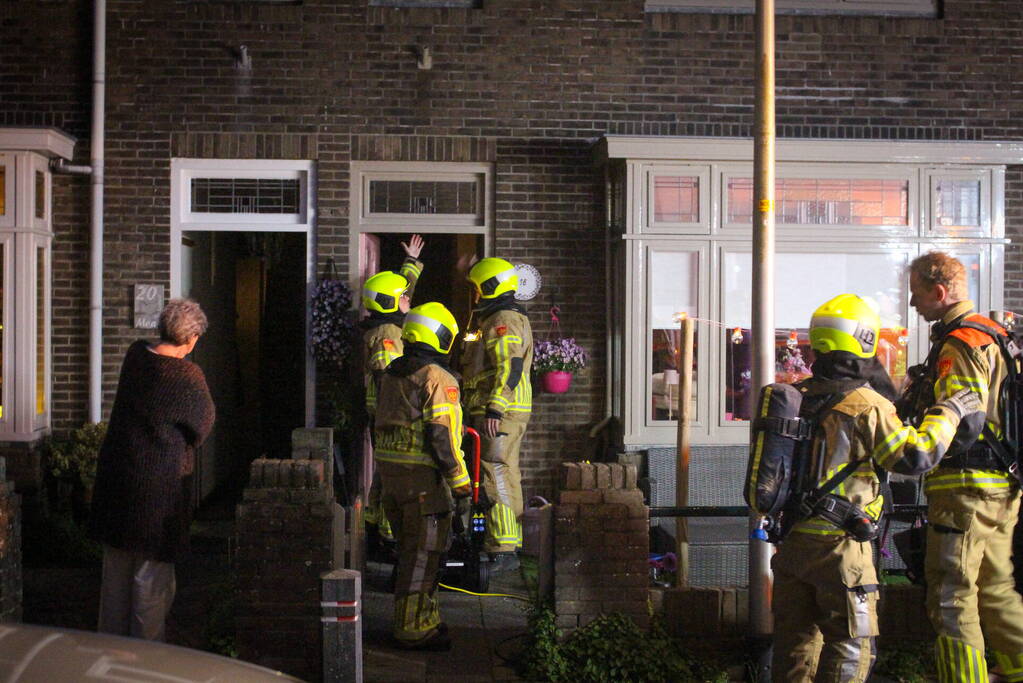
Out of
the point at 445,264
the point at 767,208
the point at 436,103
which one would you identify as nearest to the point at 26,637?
the point at 767,208

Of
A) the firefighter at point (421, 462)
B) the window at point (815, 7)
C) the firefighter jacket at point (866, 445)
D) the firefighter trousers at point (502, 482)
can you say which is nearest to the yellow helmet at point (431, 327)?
the firefighter at point (421, 462)

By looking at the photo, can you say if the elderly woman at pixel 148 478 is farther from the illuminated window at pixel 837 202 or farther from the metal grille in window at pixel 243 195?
the illuminated window at pixel 837 202

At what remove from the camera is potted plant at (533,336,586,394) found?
33.0 feet

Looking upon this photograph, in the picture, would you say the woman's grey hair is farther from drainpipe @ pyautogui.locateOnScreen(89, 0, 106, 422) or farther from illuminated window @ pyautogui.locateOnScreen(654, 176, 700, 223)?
illuminated window @ pyautogui.locateOnScreen(654, 176, 700, 223)

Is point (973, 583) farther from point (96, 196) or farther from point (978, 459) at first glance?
point (96, 196)

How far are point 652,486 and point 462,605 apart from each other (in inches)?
92.8

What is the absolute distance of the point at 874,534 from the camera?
5.10 metres

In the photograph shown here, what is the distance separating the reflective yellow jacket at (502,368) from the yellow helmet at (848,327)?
149 inches

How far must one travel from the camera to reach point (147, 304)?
10.2 m

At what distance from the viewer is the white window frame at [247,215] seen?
1025cm

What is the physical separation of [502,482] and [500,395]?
67cm

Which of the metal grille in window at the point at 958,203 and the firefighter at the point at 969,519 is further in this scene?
the metal grille in window at the point at 958,203

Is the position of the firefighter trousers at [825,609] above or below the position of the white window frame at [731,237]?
below

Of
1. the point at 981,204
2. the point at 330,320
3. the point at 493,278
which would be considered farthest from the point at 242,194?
the point at 981,204
